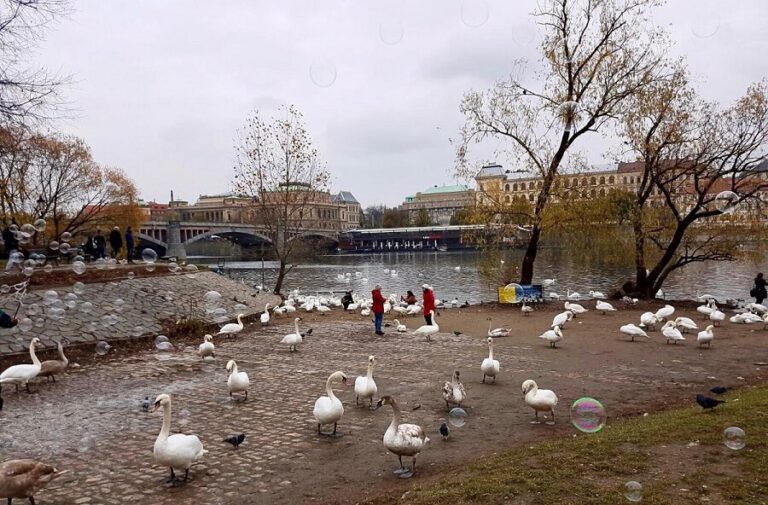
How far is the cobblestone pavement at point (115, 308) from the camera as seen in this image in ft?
47.9

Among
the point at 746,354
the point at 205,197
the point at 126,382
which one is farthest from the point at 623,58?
the point at 205,197

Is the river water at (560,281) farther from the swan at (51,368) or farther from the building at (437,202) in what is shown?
the building at (437,202)

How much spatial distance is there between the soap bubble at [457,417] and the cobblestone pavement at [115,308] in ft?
37.0

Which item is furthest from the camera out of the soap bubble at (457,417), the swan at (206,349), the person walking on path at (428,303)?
the person walking on path at (428,303)

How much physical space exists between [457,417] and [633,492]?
3.80 meters

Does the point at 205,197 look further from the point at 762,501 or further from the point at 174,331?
the point at 762,501

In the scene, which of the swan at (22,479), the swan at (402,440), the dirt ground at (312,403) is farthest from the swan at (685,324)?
the swan at (22,479)

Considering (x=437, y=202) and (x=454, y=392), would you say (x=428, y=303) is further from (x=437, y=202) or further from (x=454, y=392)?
(x=437, y=202)

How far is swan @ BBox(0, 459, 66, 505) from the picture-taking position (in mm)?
5613

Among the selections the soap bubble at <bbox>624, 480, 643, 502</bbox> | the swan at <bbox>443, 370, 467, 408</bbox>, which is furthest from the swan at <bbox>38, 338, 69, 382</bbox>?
the soap bubble at <bbox>624, 480, 643, 502</bbox>

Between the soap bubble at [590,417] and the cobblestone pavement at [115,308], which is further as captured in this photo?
the cobblestone pavement at [115,308]

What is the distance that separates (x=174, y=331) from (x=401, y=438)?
1284 centimetres

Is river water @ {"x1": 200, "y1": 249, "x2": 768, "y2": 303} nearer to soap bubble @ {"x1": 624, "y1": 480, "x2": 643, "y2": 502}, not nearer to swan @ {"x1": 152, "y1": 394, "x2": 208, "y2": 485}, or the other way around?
swan @ {"x1": 152, "y1": 394, "x2": 208, "y2": 485}

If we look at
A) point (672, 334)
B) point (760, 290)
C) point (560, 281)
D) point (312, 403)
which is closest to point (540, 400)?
point (312, 403)
